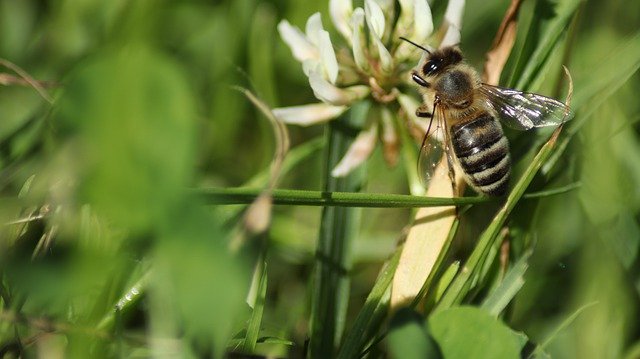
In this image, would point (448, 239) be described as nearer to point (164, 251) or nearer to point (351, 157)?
point (351, 157)

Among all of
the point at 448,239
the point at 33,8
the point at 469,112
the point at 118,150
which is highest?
the point at 118,150

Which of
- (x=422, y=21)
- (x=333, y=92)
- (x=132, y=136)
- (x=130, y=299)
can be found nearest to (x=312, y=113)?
(x=333, y=92)

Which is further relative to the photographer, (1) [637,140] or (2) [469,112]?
(1) [637,140]

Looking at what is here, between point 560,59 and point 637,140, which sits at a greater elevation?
point 560,59

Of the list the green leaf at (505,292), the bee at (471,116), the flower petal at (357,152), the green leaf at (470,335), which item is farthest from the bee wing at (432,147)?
the green leaf at (470,335)

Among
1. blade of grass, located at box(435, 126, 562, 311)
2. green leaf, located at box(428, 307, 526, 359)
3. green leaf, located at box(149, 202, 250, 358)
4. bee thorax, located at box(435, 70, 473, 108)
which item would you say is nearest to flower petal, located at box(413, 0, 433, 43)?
bee thorax, located at box(435, 70, 473, 108)

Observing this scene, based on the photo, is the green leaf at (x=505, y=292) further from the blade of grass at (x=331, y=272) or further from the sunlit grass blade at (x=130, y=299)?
the sunlit grass blade at (x=130, y=299)

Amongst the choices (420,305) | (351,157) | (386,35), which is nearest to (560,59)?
(386,35)
